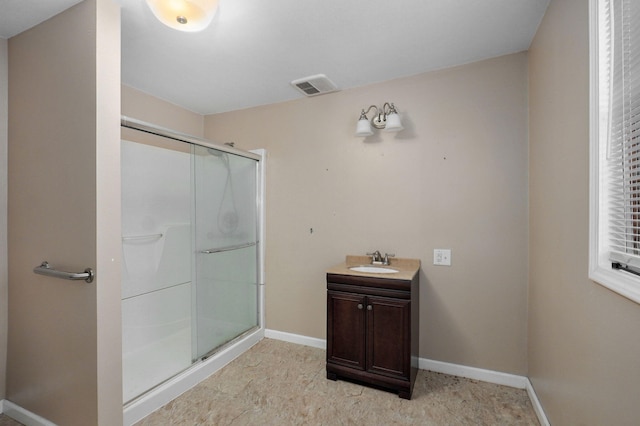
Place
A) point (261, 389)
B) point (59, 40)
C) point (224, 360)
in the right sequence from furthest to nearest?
point (224, 360)
point (261, 389)
point (59, 40)

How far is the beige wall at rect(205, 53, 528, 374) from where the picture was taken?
2.15m

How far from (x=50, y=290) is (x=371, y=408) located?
2032mm

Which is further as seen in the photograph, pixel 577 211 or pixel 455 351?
pixel 455 351

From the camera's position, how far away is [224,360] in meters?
2.49

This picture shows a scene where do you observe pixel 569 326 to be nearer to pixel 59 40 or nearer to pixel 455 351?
pixel 455 351

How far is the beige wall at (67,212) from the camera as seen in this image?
1528mm

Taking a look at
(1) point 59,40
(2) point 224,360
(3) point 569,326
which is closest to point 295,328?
(2) point 224,360

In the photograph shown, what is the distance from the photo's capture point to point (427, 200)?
239 centimetres

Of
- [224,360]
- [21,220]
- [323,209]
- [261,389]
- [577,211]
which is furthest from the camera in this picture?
[323,209]

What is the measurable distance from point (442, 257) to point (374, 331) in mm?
784

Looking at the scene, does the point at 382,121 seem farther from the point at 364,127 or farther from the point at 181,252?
the point at 181,252

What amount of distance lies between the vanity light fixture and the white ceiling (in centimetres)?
26

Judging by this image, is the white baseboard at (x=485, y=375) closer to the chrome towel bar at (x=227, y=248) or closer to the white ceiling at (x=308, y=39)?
the chrome towel bar at (x=227, y=248)

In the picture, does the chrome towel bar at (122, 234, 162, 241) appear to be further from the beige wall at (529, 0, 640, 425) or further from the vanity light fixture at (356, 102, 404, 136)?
the beige wall at (529, 0, 640, 425)
